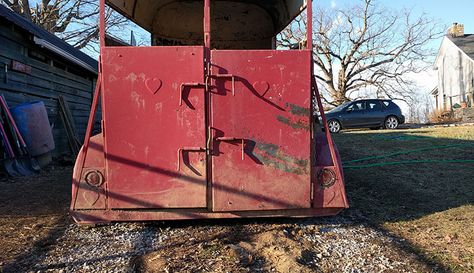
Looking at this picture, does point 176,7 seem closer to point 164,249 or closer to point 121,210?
point 121,210

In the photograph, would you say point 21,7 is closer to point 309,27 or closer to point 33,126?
point 33,126

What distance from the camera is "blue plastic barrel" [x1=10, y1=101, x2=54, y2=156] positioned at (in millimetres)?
8672

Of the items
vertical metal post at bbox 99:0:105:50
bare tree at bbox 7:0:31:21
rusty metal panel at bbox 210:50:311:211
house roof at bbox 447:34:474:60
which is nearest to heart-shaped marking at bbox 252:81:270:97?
rusty metal panel at bbox 210:50:311:211

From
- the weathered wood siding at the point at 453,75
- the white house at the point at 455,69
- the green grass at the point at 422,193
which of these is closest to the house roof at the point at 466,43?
the white house at the point at 455,69

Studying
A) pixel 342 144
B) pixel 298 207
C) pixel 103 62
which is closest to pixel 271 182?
pixel 298 207

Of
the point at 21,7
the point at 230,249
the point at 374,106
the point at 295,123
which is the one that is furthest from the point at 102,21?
the point at 21,7

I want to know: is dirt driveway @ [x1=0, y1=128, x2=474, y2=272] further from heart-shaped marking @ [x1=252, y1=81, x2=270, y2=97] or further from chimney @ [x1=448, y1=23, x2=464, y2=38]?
chimney @ [x1=448, y1=23, x2=464, y2=38]

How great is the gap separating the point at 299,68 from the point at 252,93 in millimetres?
544

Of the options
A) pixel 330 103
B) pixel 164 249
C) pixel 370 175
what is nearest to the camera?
pixel 164 249

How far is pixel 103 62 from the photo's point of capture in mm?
4102

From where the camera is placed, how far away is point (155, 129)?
4.17 metres

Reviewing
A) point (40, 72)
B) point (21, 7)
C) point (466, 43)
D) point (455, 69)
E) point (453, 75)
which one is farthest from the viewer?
point (453, 75)

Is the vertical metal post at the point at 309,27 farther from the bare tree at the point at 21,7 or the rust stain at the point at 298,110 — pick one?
the bare tree at the point at 21,7

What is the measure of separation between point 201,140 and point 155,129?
47 centimetres
